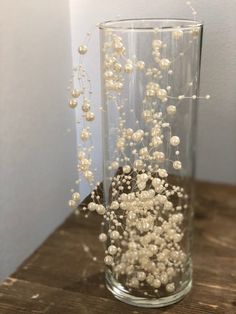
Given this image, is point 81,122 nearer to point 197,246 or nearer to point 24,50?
point 24,50

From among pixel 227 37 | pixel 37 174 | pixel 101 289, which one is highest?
pixel 227 37

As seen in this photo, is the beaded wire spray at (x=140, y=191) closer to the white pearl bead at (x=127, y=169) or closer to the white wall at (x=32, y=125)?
the white pearl bead at (x=127, y=169)

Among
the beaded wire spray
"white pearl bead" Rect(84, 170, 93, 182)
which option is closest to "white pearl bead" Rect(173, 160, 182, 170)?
the beaded wire spray

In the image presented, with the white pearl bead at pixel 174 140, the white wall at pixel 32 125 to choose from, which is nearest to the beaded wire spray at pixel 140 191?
the white pearl bead at pixel 174 140

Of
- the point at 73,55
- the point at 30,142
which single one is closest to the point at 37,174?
the point at 30,142

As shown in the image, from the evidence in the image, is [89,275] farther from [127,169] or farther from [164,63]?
[164,63]

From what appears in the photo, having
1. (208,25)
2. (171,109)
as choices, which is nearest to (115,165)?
(171,109)
